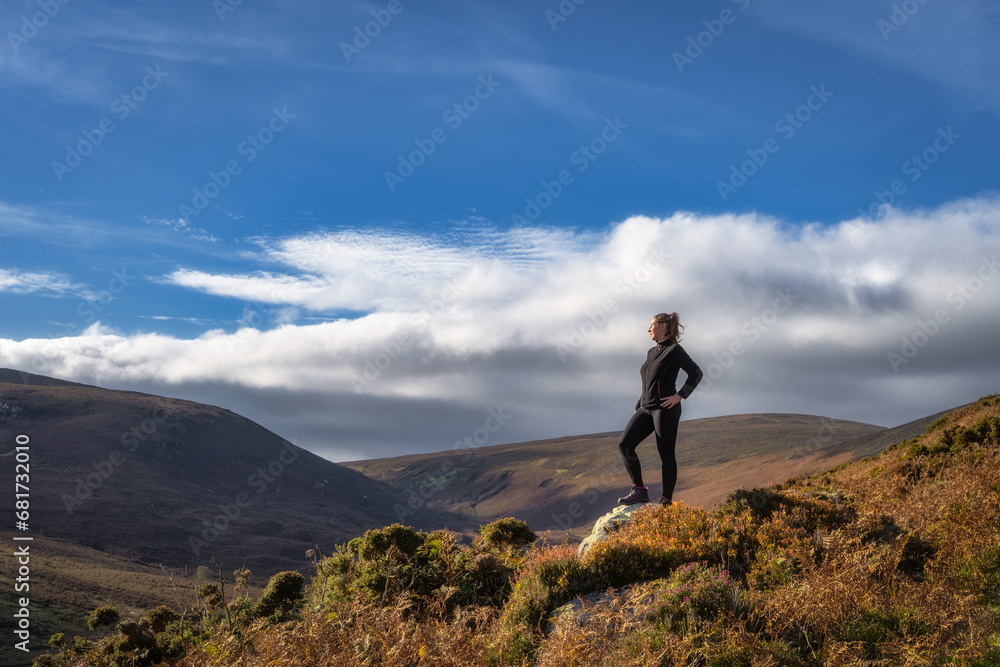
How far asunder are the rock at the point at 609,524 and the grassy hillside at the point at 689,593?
321 millimetres

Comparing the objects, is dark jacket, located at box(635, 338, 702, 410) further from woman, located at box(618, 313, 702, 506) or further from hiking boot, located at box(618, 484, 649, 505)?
hiking boot, located at box(618, 484, 649, 505)

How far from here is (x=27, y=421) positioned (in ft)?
420

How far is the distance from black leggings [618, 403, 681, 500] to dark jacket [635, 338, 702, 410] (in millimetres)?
165

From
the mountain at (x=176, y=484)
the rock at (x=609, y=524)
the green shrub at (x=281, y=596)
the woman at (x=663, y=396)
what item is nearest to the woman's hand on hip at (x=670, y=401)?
the woman at (x=663, y=396)

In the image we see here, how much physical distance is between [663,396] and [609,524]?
182cm

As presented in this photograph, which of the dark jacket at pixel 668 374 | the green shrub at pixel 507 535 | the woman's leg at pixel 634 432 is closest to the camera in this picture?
the dark jacket at pixel 668 374

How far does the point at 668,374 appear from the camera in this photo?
8.45 m

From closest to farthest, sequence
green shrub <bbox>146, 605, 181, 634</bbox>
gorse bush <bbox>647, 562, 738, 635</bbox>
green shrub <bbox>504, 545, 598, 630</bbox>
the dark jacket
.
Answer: gorse bush <bbox>647, 562, 738, 635</bbox> → green shrub <bbox>504, 545, 598, 630</bbox> → the dark jacket → green shrub <bbox>146, 605, 181, 634</bbox>

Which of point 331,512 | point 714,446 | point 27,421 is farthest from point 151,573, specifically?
point 714,446

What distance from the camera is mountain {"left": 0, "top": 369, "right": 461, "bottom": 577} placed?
9525 centimetres

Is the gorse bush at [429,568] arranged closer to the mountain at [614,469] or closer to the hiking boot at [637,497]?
the hiking boot at [637,497]

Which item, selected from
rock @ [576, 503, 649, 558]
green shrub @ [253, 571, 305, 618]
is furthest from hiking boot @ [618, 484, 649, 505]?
green shrub @ [253, 571, 305, 618]

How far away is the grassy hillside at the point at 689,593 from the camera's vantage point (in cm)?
559

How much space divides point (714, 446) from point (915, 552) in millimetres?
129541
